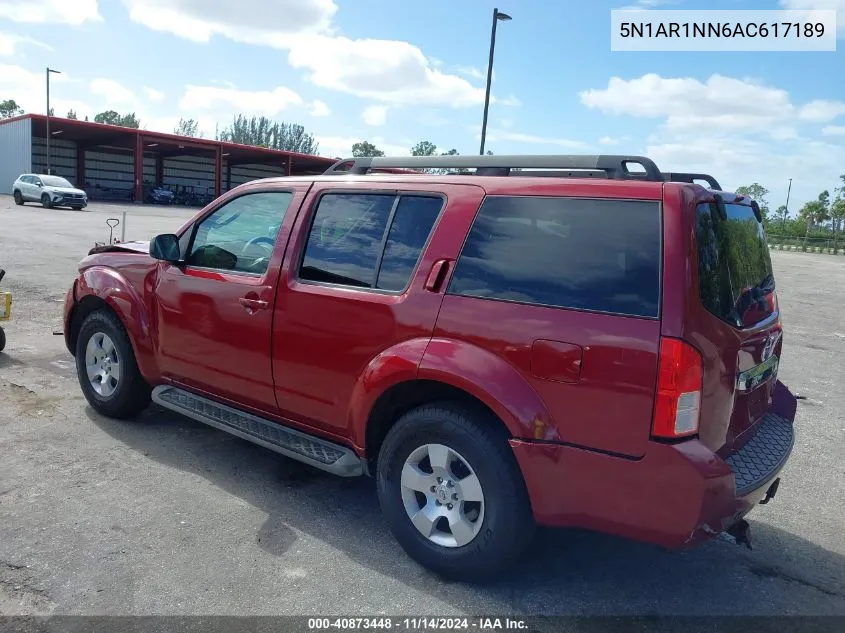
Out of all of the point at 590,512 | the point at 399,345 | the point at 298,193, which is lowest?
the point at 590,512

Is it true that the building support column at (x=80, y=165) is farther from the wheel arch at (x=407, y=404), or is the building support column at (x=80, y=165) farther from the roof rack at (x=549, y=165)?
the wheel arch at (x=407, y=404)

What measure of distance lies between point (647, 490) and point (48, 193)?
33.4 m

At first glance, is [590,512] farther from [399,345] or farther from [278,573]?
[278,573]

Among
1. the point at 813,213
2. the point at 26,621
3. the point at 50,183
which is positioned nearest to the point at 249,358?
the point at 26,621

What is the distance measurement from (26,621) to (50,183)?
3314 centimetres

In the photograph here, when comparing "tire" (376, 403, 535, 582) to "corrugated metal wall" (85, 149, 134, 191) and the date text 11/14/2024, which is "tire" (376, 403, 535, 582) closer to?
the date text 11/14/2024

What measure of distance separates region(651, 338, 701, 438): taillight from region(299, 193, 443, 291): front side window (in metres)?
1.25

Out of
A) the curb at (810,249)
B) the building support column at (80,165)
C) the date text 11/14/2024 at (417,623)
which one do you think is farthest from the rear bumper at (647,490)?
the curb at (810,249)

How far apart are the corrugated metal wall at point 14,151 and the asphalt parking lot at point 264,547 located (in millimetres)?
44193

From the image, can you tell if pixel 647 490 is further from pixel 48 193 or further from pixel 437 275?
pixel 48 193

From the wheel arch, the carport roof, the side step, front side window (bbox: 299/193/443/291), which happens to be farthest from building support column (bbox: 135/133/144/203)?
the wheel arch

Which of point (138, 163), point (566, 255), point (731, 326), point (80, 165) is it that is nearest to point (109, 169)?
point (80, 165)

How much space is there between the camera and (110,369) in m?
4.72

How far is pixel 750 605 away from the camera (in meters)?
2.97
